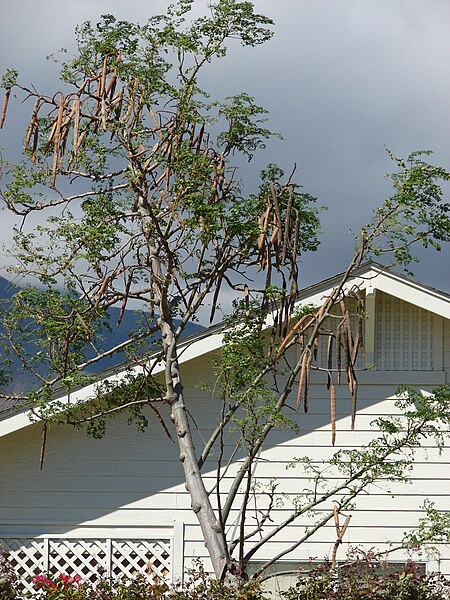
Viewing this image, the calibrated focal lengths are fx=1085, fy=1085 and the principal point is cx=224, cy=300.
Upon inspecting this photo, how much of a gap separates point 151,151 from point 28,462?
414cm

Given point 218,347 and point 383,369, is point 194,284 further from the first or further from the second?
point 383,369

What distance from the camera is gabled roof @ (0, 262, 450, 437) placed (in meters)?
11.3

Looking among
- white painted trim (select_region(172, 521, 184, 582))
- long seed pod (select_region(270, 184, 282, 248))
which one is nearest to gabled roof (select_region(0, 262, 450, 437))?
white painted trim (select_region(172, 521, 184, 582))

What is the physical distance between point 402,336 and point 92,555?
13.7 feet

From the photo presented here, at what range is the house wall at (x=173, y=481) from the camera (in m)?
11.7

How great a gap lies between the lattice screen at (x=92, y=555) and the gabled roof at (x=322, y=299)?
4.32 ft

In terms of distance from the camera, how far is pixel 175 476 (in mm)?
11836

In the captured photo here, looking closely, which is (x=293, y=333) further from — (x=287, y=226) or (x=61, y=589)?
(x=61, y=589)

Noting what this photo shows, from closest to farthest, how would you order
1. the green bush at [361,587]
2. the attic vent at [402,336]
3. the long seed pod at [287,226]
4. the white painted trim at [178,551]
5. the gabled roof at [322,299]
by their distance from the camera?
the green bush at [361,587], the long seed pod at [287,226], the gabled roof at [322,299], the white painted trim at [178,551], the attic vent at [402,336]

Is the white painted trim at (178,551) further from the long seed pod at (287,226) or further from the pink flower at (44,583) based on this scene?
the long seed pod at (287,226)

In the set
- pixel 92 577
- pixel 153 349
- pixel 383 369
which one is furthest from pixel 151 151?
pixel 92 577

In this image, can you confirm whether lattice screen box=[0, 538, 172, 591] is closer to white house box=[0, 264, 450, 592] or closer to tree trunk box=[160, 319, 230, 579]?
white house box=[0, 264, 450, 592]

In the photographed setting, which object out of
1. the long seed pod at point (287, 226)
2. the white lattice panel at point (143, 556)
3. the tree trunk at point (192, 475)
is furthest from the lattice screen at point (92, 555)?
the long seed pod at point (287, 226)

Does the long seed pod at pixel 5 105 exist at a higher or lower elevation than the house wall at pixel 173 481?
higher
